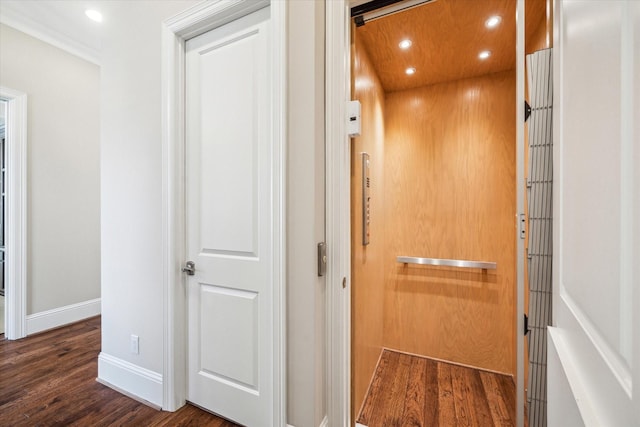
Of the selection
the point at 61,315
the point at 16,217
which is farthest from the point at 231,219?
the point at 61,315

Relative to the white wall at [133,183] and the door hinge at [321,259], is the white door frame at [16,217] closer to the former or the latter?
the white wall at [133,183]

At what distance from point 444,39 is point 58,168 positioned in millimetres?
3750

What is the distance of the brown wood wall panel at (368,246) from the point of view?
145 centimetres

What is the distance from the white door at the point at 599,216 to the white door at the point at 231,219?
3.40 ft

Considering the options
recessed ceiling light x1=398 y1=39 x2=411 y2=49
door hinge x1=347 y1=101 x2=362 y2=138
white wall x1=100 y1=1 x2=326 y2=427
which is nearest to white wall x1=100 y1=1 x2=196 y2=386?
white wall x1=100 y1=1 x2=326 y2=427

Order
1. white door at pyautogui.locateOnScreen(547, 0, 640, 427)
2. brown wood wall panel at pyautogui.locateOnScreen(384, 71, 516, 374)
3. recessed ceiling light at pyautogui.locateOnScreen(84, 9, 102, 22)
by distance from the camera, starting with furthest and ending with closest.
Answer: recessed ceiling light at pyautogui.locateOnScreen(84, 9, 102, 22)
brown wood wall panel at pyautogui.locateOnScreen(384, 71, 516, 374)
white door at pyautogui.locateOnScreen(547, 0, 640, 427)

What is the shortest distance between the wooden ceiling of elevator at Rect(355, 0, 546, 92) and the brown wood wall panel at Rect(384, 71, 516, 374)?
0.19 metres

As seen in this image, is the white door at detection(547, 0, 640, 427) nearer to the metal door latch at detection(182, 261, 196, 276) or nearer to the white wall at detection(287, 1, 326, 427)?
the white wall at detection(287, 1, 326, 427)

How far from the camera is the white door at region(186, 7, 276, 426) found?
1.32 m

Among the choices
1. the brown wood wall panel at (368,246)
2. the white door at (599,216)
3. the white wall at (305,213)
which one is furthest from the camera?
the brown wood wall panel at (368,246)

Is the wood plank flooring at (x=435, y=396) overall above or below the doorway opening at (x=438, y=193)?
below

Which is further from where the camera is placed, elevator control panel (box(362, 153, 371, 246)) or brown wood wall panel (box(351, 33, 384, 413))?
elevator control panel (box(362, 153, 371, 246))

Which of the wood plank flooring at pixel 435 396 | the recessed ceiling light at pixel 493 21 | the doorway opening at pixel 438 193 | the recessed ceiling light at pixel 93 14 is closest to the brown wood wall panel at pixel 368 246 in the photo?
the doorway opening at pixel 438 193

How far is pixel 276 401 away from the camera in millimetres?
1232
